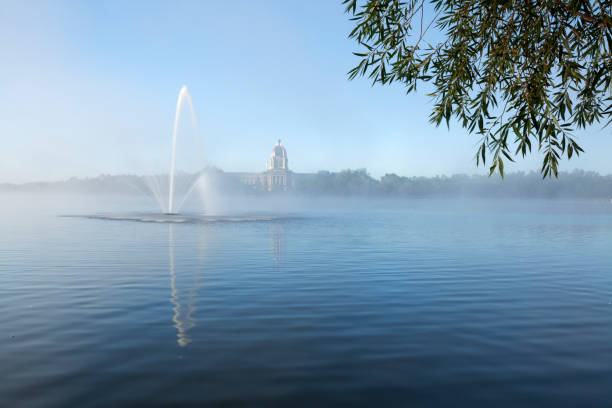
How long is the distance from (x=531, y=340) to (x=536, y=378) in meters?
2.14

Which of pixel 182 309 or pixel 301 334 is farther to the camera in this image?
pixel 182 309

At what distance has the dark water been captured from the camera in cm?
690

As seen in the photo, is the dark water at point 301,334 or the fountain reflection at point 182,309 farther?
the fountain reflection at point 182,309

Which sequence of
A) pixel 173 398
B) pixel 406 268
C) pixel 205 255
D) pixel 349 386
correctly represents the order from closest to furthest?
pixel 173 398 → pixel 349 386 → pixel 406 268 → pixel 205 255

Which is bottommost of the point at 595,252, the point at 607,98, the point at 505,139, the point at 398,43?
the point at 595,252

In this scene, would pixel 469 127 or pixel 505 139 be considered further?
pixel 469 127

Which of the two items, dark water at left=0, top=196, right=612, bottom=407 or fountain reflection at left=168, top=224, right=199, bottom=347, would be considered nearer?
dark water at left=0, top=196, right=612, bottom=407

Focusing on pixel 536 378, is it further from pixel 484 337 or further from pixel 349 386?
pixel 349 386

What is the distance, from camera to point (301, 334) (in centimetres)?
960

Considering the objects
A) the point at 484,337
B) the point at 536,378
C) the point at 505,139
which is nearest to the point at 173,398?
the point at 536,378

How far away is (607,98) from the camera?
→ 11.9m

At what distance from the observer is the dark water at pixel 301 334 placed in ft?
22.6

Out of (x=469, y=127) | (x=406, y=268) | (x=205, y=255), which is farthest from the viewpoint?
(x=205, y=255)

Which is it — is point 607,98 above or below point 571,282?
above
